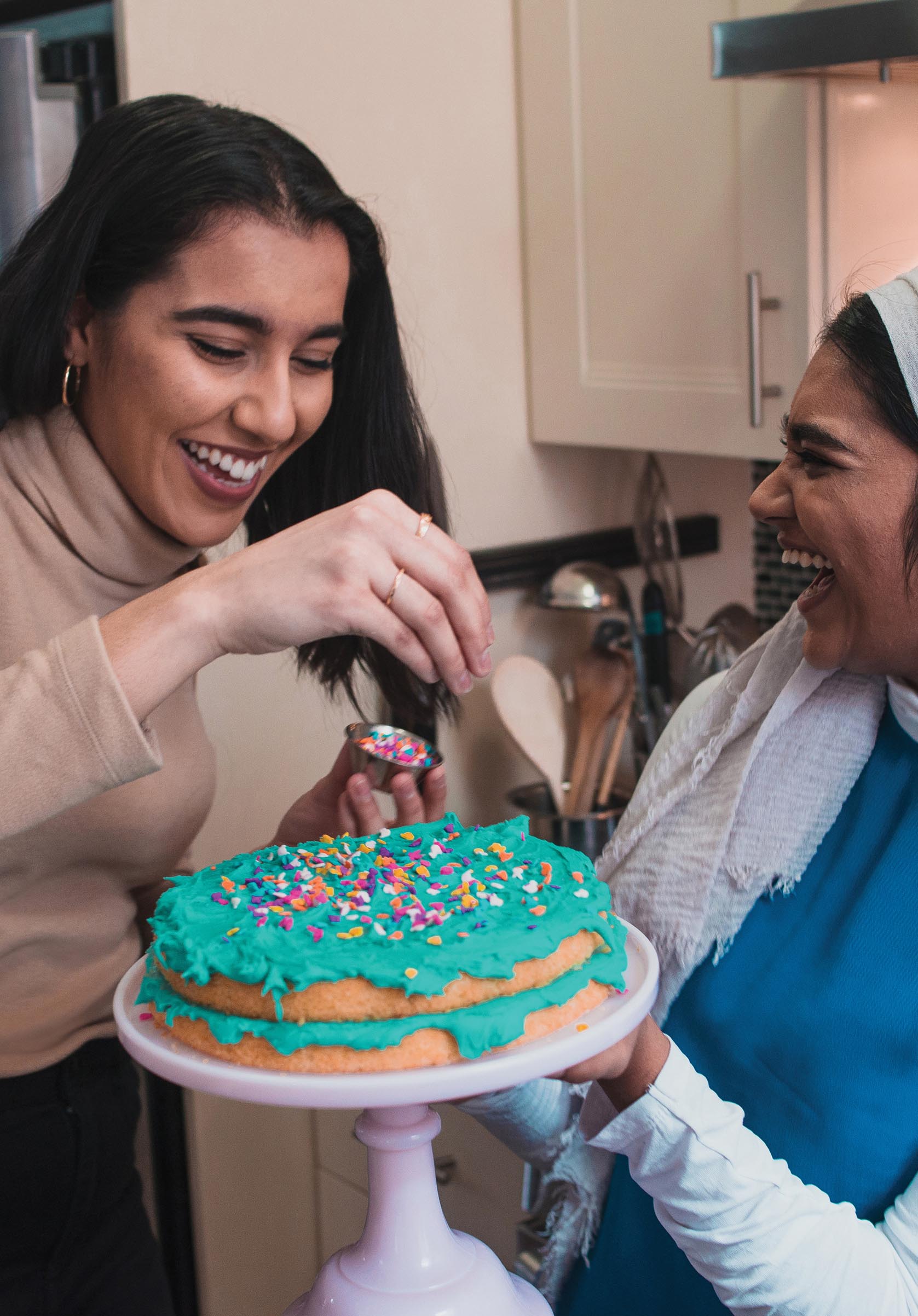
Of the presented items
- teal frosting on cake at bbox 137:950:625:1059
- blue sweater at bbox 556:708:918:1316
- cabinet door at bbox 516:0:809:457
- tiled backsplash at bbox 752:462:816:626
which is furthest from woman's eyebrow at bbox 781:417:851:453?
tiled backsplash at bbox 752:462:816:626

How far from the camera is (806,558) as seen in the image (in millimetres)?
1119

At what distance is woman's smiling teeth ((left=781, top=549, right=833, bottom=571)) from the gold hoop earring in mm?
646

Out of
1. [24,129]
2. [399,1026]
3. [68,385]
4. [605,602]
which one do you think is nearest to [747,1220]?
[399,1026]

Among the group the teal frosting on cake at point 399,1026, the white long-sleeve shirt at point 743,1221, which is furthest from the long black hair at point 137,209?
the white long-sleeve shirt at point 743,1221

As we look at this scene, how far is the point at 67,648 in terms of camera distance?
0.87 metres

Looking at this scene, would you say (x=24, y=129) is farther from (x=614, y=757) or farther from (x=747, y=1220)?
(x=747, y=1220)

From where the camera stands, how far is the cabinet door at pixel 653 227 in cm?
165

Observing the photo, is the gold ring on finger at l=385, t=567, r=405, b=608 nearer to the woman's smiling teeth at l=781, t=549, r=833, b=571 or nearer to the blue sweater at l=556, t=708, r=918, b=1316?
the woman's smiling teeth at l=781, t=549, r=833, b=571

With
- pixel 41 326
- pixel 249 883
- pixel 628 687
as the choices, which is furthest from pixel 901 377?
pixel 628 687

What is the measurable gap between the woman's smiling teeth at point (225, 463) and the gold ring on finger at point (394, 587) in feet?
1.07

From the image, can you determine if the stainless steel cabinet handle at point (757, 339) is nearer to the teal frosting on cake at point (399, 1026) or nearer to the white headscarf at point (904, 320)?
the white headscarf at point (904, 320)

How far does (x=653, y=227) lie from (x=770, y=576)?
27.4 inches

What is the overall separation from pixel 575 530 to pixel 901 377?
3.85 feet

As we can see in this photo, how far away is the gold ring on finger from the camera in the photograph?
92 centimetres
